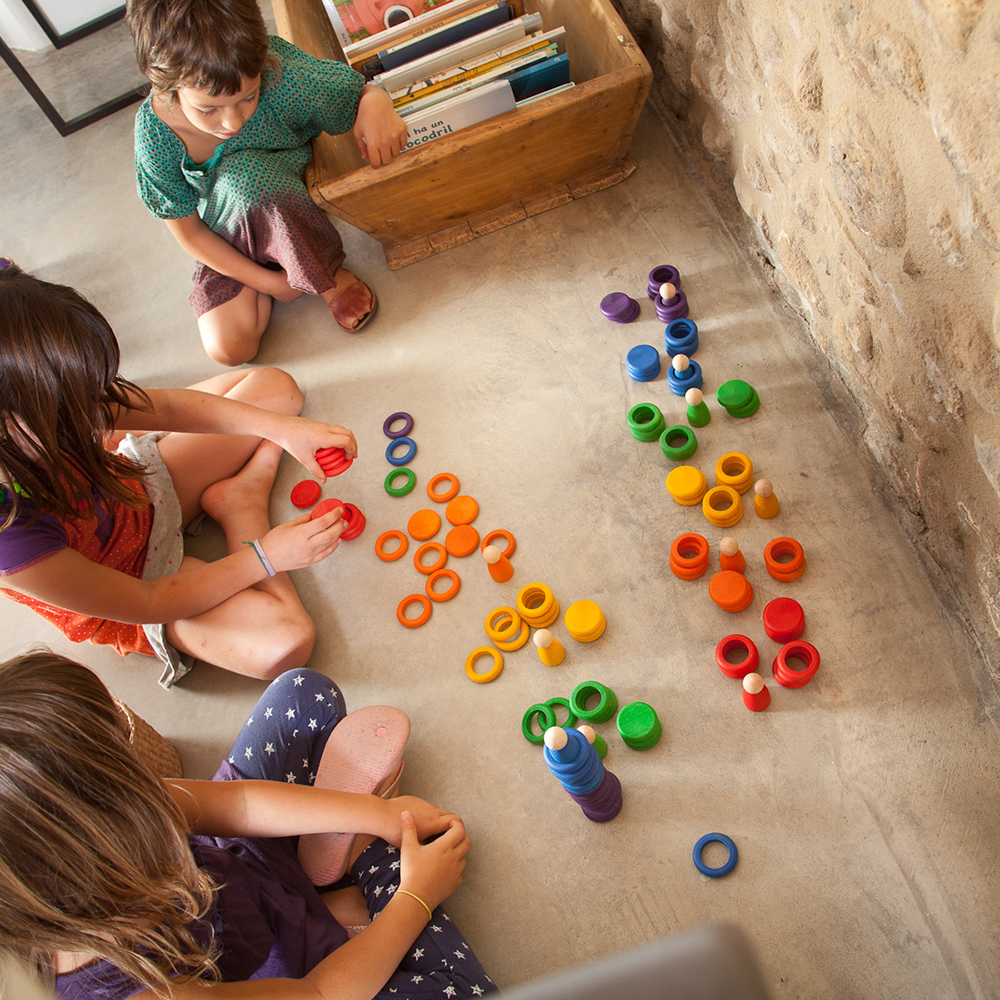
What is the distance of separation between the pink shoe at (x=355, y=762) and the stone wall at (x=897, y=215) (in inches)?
31.9

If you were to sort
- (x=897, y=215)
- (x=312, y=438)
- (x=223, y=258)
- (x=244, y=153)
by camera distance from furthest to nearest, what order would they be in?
(x=223, y=258) < (x=244, y=153) < (x=312, y=438) < (x=897, y=215)

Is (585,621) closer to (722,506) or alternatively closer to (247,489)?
(722,506)

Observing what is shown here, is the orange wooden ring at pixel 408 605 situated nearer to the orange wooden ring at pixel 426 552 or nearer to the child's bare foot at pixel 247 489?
the orange wooden ring at pixel 426 552

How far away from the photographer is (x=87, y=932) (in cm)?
79

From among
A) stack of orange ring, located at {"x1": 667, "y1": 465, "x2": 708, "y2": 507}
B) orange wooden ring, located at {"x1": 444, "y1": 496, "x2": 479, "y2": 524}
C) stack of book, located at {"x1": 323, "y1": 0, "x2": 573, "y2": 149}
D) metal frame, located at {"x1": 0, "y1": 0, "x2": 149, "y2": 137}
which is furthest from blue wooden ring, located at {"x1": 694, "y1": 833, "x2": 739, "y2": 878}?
metal frame, located at {"x1": 0, "y1": 0, "x2": 149, "y2": 137}

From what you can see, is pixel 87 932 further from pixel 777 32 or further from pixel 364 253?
pixel 364 253

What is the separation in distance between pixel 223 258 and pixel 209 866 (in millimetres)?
1252

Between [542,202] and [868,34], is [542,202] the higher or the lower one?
the lower one

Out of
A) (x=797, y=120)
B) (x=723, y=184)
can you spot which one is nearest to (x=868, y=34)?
(x=797, y=120)

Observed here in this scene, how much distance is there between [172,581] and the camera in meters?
1.35

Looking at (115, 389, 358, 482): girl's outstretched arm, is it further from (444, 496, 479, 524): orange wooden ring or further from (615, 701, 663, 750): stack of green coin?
(615, 701, 663, 750): stack of green coin

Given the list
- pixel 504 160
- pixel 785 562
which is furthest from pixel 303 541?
pixel 504 160

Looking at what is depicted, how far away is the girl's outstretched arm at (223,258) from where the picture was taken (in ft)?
5.69

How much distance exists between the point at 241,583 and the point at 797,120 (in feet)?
3.64
